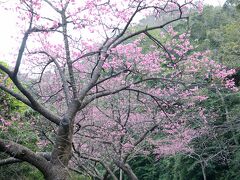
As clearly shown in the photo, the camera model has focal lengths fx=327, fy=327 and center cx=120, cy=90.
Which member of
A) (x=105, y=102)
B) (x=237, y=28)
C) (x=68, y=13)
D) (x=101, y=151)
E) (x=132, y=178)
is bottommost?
(x=132, y=178)

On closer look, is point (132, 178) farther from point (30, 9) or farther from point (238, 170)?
point (30, 9)

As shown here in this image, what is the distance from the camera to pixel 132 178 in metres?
8.41

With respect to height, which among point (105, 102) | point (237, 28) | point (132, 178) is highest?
point (237, 28)

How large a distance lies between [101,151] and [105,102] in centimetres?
189

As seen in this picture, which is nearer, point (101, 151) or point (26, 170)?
point (26, 170)

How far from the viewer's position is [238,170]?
10305 millimetres

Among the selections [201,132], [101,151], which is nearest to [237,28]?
[201,132]

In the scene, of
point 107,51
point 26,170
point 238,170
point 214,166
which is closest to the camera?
point 107,51

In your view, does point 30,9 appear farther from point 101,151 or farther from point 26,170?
point 101,151

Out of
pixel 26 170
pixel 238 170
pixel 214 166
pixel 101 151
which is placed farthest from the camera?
pixel 214 166

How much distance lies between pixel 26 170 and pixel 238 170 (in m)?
6.59

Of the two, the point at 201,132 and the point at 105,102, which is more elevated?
the point at 105,102

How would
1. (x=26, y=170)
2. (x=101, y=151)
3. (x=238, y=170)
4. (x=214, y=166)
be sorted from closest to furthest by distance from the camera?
1. (x=26, y=170)
2. (x=101, y=151)
3. (x=238, y=170)
4. (x=214, y=166)

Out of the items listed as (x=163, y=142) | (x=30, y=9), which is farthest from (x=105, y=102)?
(x=30, y=9)
